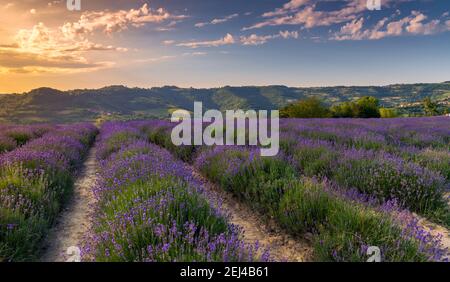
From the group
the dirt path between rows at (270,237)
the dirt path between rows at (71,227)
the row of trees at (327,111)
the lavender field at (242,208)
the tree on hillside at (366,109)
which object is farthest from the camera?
the tree on hillside at (366,109)

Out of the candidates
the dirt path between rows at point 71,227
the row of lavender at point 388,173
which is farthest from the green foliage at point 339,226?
the dirt path between rows at point 71,227

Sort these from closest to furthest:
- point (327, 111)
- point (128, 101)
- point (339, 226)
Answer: point (339, 226) < point (327, 111) < point (128, 101)

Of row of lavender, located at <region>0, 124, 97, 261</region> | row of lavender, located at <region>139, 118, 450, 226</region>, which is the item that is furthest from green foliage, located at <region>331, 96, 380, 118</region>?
row of lavender, located at <region>0, 124, 97, 261</region>

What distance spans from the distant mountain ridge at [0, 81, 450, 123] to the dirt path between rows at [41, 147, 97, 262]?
80682mm

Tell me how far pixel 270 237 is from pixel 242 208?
1197 mm

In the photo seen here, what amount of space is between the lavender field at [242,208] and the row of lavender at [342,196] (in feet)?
0.05

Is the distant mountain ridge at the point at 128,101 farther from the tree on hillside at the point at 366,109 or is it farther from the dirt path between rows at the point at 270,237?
the dirt path between rows at the point at 270,237

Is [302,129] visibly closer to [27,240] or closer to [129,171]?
[129,171]

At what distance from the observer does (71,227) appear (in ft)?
14.7

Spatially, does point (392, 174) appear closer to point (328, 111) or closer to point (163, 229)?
point (163, 229)

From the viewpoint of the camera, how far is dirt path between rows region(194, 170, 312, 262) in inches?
139

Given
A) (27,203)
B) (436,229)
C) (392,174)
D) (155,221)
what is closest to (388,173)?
(392,174)

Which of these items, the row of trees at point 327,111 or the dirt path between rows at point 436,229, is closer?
the dirt path between rows at point 436,229

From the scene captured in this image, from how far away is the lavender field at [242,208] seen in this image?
2.69 metres
